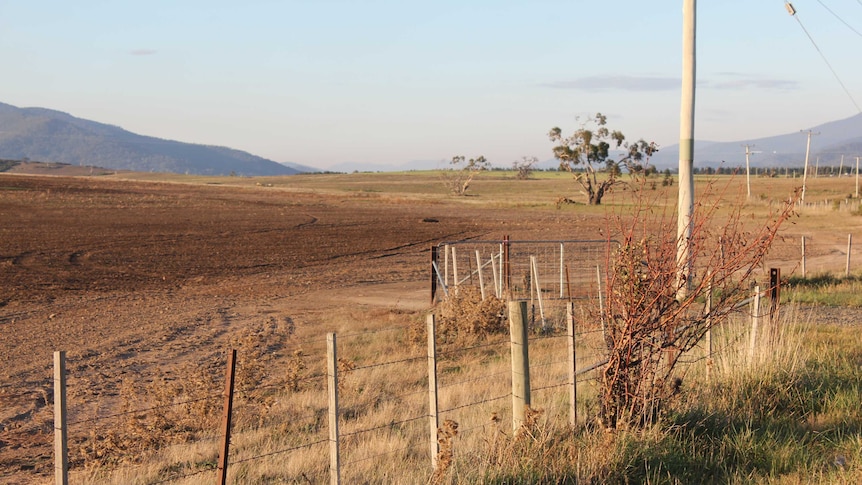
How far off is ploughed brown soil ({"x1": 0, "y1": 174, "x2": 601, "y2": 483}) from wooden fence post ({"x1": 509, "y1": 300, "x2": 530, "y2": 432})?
482cm

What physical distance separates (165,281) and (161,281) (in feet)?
0.35

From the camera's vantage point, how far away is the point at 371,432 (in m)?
8.80

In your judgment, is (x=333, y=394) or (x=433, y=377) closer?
(x=333, y=394)

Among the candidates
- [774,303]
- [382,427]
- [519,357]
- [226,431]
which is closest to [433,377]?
[519,357]

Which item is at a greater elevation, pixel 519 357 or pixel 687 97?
pixel 687 97

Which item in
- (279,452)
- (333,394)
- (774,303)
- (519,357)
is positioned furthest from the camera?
(774,303)

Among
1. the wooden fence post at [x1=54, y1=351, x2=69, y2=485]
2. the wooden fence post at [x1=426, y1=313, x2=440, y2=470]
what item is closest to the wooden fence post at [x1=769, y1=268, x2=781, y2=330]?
the wooden fence post at [x1=426, y1=313, x2=440, y2=470]

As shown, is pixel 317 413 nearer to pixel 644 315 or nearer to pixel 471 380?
pixel 471 380

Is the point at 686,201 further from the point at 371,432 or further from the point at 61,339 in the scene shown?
the point at 61,339

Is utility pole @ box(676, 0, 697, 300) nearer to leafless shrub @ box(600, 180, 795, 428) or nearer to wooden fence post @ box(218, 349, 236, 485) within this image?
leafless shrub @ box(600, 180, 795, 428)

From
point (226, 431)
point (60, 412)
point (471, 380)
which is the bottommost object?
point (471, 380)

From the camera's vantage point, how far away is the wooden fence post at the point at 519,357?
6.64m

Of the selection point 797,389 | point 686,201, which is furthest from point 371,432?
point 686,201

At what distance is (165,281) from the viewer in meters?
23.8
